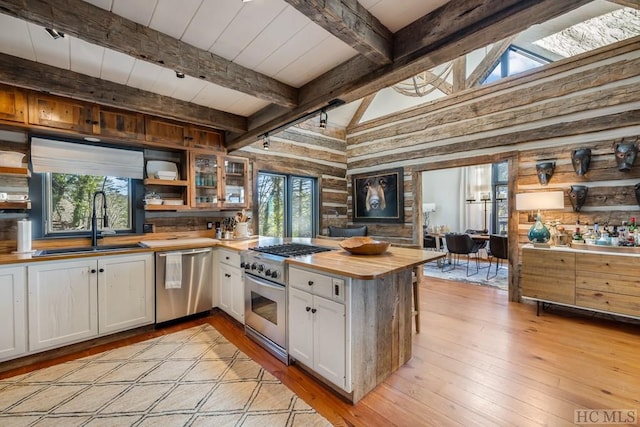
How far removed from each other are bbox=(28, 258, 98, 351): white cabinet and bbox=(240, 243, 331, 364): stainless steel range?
1.47 meters

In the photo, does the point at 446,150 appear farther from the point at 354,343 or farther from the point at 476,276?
the point at 354,343

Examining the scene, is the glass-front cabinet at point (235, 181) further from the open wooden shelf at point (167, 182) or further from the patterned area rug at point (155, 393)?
the patterned area rug at point (155, 393)

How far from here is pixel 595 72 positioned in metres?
3.37

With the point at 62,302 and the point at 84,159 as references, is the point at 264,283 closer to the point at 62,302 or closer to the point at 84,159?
the point at 62,302

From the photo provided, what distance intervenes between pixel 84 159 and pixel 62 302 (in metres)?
1.58

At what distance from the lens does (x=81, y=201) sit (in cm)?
316

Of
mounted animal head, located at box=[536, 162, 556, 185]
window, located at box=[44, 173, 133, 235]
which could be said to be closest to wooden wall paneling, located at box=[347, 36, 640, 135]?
mounted animal head, located at box=[536, 162, 556, 185]

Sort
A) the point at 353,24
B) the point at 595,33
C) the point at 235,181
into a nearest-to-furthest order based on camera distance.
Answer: the point at 353,24, the point at 595,33, the point at 235,181

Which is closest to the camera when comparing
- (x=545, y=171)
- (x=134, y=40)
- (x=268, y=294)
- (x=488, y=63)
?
(x=134, y=40)

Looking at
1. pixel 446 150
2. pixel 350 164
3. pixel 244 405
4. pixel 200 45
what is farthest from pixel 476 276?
pixel 200 45

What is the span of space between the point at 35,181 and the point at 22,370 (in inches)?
71.1

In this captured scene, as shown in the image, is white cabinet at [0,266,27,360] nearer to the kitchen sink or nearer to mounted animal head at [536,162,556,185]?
the kitchen sink

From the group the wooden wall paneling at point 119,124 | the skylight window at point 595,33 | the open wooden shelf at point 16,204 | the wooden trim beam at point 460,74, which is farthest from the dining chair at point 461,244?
the open wooden shelf at point 16,204

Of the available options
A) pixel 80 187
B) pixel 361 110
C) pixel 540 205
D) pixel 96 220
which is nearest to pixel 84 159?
pixel 80 187
